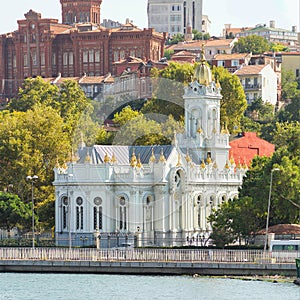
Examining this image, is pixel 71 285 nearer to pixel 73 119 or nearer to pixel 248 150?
pixel 248 150

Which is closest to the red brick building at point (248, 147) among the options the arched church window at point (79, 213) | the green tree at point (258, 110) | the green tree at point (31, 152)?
the green tree at point (31, 152)

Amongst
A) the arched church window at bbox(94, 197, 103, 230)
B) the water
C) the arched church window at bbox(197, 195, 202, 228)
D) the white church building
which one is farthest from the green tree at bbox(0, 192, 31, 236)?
the water

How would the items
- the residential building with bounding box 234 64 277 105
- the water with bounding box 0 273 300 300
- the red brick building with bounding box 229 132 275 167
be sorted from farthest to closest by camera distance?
1. the residential building with bounding box 234 64 277 105
2. the red brick building with bounding box 229 132 275 167
3. the water with bounding box 0 273 300 300

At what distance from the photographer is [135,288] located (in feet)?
281

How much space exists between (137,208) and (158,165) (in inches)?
135

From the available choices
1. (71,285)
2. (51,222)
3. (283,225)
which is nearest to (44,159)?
(51,222)

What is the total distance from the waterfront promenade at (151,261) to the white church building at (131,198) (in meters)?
13.3

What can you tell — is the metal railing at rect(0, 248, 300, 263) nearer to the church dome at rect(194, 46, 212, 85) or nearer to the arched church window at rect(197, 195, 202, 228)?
the arched church window at rect(197, 195, 202, 228)

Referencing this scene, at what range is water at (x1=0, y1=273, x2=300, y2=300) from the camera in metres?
82.4

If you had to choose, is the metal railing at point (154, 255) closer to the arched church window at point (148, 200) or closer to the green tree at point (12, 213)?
the arched church window at point (148, 200)

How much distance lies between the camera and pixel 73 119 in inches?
6363

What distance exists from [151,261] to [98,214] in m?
20.5

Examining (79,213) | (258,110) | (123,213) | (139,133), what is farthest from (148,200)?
(258,110)

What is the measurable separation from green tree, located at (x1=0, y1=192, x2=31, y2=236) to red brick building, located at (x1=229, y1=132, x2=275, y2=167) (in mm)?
30003
